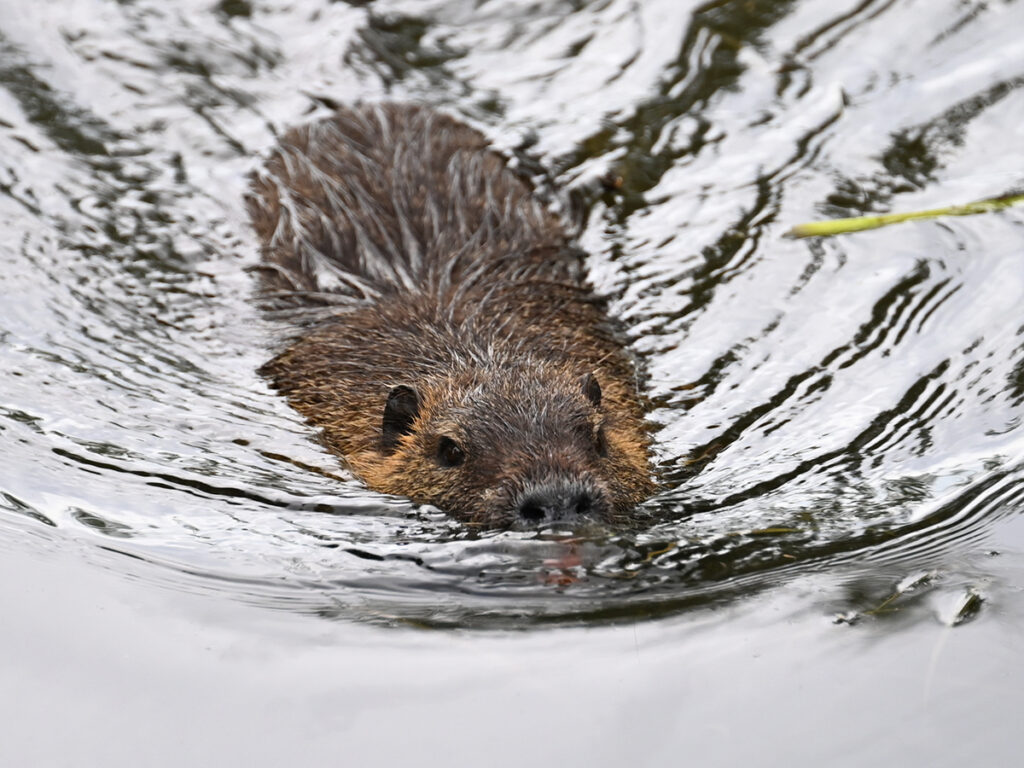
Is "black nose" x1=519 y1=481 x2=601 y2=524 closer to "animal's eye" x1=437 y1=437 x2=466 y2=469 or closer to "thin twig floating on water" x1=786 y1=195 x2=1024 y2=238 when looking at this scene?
"animal's eye" x1=437 y1=437 x2=466 y2=469

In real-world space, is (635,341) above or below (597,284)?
below

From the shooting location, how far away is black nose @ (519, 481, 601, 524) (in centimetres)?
421

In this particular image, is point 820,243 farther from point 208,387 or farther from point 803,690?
point 803,690

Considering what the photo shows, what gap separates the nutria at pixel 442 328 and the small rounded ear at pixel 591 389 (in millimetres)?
11

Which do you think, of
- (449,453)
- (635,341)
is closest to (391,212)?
(635,341)

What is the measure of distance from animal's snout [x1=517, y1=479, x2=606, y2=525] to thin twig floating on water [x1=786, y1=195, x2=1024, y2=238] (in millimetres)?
2691

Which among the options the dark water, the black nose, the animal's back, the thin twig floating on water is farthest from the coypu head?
the thin twig floating on water

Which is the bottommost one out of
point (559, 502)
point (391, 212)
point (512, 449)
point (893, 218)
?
point (559, 502)

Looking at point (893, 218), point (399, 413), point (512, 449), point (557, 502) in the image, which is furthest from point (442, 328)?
point (893, 218)

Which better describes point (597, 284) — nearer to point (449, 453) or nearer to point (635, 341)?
point (635, 341)

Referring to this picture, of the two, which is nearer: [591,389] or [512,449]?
[512,449]

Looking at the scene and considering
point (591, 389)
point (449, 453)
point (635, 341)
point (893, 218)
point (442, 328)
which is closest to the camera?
point (449, 453)

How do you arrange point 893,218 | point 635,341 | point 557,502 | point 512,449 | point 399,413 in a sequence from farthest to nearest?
A: point 893,218, point 635,341, point 399,413, point 512,449, point 557,502

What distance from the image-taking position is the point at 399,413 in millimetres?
5043
